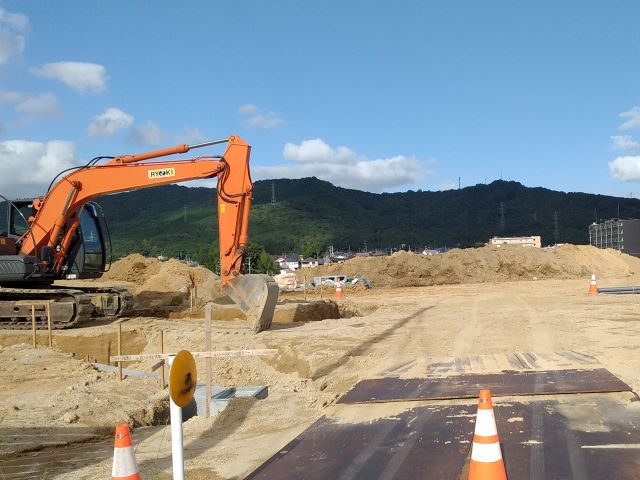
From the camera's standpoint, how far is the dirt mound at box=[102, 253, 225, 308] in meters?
23.1

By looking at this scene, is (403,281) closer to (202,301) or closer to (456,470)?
(202,301)

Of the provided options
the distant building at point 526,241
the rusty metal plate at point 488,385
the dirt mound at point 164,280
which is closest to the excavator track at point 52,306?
the dirt mound at point 164,280

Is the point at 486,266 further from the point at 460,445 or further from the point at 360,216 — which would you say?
the point at 360,216

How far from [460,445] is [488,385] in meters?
2.38

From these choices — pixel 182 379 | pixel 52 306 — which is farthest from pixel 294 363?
pixel 182 379

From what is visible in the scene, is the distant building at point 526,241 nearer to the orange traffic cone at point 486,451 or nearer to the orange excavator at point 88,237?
the orange excavator at point 88,237

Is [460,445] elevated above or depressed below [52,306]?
below

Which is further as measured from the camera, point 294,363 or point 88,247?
point 88,247

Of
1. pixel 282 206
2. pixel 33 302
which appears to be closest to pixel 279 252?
pixel 282 206

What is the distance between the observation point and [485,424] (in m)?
3.93

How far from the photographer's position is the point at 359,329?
14.8 meters

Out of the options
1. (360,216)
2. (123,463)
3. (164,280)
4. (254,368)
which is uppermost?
(360,216)

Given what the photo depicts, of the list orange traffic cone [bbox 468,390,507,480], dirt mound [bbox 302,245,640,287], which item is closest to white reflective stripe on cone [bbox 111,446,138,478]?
orange traffic cone [bbox 468,390,507,480]

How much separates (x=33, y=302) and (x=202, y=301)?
7.95 meters
